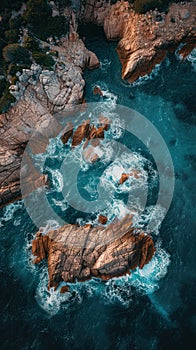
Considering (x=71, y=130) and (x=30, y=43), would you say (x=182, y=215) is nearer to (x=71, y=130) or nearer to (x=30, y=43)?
(x=71, y=130)

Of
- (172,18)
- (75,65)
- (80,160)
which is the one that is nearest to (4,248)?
(80,160)

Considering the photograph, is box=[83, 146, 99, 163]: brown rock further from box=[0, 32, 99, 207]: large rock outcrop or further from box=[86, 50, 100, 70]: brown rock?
box=[86, 50, 100, 70]: brown rock

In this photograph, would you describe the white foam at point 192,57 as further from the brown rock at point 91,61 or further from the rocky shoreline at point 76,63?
the brown rock at point 91,61

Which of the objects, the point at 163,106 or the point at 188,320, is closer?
the point at 188,320

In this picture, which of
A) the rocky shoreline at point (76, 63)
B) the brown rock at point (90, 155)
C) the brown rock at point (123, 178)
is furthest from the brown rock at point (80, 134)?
the brown rock at point (123, 178)

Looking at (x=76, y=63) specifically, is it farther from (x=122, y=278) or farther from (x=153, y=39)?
(x=122, y=278)

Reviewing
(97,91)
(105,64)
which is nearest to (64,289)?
(97,91)

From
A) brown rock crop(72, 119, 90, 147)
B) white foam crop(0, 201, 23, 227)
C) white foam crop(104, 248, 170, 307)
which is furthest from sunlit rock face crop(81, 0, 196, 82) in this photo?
white foam crop(104, 248, 170, 307)
